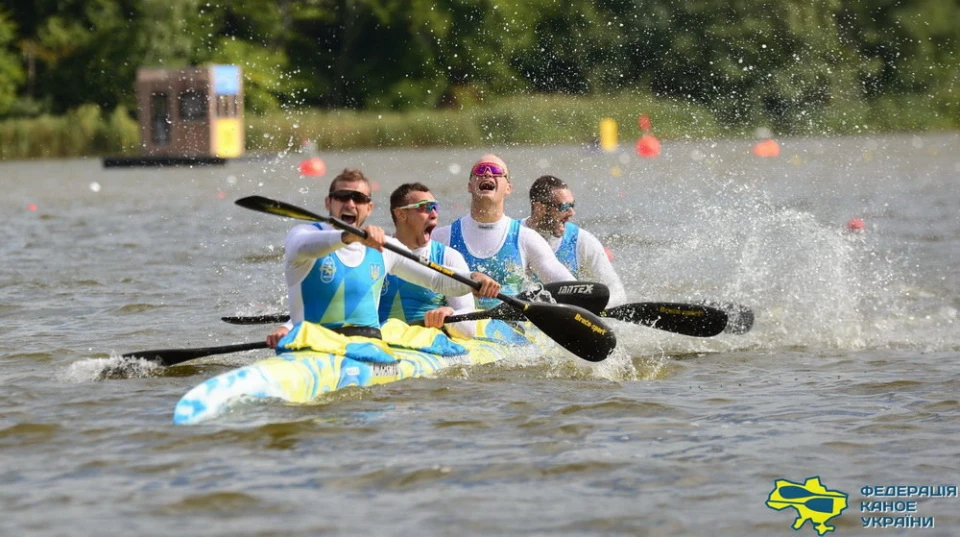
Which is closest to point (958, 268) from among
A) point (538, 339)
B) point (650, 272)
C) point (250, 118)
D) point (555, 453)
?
point (650, 272)

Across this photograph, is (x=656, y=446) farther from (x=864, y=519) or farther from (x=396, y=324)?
(x=396, y=324)

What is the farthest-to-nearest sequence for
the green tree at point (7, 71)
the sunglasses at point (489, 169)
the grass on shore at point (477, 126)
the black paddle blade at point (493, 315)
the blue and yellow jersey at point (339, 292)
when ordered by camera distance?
the green tree at point (7, 71)
the grass on shore at point (477, 126)
the sunglasses at point (489, 169)
the black paddle blade at point (493, 315)
the blue and yellow jersey at point (339, 292)

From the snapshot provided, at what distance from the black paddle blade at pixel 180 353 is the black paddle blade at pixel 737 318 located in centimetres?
356

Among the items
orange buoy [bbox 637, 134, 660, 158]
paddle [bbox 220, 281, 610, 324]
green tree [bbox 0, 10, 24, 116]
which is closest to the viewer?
paddle [bbox 220, 281, 610, 324]

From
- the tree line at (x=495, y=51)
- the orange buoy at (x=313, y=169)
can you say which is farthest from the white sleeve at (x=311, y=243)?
the tree line at (x=495, y=51)

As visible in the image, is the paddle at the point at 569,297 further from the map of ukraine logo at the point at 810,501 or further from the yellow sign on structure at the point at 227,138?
the yellow sign on structure at the point at 227,138

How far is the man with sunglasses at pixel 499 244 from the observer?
10078 millimetres

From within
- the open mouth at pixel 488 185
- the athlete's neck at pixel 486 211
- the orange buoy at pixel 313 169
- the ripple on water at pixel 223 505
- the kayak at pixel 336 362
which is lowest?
the ripple on water at pixel 223 505

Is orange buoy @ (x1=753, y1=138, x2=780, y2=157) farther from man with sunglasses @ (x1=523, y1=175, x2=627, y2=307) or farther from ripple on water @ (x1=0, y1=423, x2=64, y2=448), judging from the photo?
ripple on water @ (x1=0, y1=423, x2=64, y2=448)

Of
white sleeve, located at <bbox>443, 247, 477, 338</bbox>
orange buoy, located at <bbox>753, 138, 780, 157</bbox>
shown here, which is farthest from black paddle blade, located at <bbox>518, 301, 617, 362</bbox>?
orange buoy, located at <bbox>753, 138, 780, 157</bbox>

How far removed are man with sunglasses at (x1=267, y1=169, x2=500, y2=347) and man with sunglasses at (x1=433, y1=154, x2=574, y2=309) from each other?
1.62 m

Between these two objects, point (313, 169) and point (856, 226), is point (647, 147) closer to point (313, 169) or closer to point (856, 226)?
point (313, 169)

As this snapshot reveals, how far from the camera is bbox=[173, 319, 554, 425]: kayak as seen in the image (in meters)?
7.40

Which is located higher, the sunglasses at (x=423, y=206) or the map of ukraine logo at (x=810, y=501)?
the sunglasses at (x=423, y=206)
